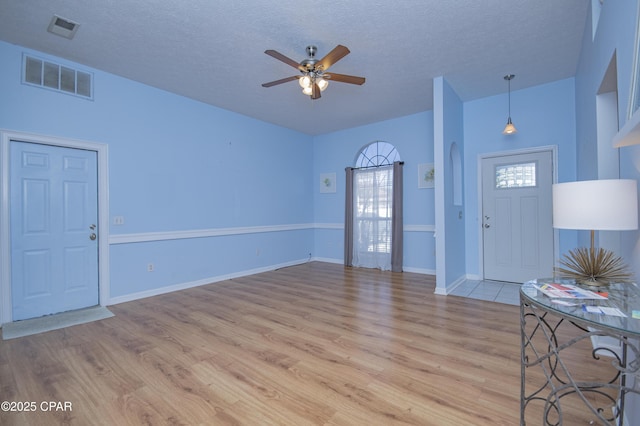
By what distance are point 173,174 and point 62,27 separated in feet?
6.54

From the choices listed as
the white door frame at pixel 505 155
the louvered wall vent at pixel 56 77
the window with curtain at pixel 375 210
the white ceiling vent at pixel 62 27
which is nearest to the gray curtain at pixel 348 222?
the window with curtain at pixel 375 210

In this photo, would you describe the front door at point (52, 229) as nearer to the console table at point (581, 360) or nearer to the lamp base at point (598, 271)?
the console table at point (581, 360)

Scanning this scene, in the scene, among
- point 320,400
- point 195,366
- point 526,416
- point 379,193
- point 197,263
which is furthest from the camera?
point 379,193

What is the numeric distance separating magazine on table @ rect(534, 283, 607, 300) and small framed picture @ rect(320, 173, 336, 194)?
Answer: 17.3ft

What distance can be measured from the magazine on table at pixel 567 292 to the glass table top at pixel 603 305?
0.06 feet

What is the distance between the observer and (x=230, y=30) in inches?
114

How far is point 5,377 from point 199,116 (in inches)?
149

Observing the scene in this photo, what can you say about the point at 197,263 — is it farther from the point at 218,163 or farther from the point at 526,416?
the point at 526,416

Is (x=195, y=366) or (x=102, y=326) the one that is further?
(x=102, y=326)

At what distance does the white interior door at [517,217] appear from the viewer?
4297mm

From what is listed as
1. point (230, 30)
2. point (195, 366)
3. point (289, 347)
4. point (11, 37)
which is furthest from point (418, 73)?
point (11, 37)

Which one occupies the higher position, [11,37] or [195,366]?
[11,37]

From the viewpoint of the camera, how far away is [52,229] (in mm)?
3350

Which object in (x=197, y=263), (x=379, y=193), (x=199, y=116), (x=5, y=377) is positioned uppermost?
Result: (x=199, y=116)
